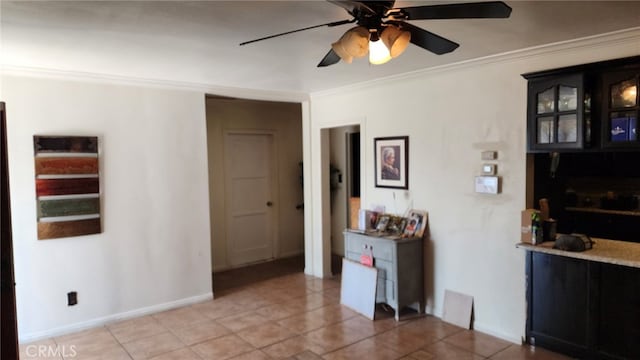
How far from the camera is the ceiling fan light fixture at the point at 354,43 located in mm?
2057

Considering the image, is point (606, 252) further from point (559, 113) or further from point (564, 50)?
point (564, 50)

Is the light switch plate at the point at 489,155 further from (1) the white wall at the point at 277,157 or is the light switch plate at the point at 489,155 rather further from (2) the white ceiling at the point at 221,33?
(1) the white wall at the point at 277,157

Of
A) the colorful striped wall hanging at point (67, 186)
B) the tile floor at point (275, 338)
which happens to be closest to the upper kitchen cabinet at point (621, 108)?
the tile floor at point (275, 338)

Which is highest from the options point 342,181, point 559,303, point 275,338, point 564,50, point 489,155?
point 564,50

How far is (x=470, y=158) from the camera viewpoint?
3811 millimetres

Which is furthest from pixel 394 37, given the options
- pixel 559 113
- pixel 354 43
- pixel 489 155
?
pixel 489 155

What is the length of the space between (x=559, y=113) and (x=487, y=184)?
0.80 metres

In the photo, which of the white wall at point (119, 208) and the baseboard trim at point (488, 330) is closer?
the baseboard trim at point (488, 330)

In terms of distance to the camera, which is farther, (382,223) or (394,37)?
(382,223)

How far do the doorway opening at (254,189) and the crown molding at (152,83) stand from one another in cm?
92

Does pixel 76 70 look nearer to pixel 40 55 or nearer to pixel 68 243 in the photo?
pixel 40 55

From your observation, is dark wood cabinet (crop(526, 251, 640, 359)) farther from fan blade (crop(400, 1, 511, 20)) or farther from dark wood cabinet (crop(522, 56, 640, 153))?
fan blade (crop(400, 1, 511, 20))

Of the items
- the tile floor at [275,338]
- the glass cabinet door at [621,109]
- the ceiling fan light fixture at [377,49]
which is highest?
the ceiling fan light fixture at [377,49]

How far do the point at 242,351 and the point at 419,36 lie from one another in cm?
275
